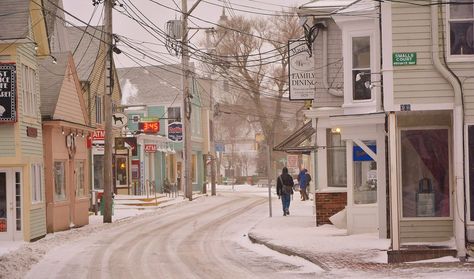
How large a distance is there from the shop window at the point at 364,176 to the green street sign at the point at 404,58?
5277 millimetres

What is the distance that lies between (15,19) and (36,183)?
4.82 meters

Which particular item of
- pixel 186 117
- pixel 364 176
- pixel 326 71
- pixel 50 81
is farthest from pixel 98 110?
pixel 364 176

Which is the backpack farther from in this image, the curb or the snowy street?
the curb

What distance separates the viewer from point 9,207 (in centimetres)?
2244

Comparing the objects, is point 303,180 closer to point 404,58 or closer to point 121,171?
point 121,171

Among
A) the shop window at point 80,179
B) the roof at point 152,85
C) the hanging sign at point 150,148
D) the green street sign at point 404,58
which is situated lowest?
the shop window at point 80,179

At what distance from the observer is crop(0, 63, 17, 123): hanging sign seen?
2145 cm

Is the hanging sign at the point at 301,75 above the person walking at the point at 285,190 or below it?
above

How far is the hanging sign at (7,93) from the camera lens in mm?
21453

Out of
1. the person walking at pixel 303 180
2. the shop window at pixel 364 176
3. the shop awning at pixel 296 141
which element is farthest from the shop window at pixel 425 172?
the person walking at pixel 303 180

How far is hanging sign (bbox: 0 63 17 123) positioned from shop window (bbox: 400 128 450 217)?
10.6 m

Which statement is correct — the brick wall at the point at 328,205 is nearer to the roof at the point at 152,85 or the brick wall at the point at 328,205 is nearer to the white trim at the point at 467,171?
the white trim at the point at 467,171

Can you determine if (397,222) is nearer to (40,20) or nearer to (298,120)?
(40,20)

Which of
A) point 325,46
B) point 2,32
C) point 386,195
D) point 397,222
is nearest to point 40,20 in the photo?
point 2,32
